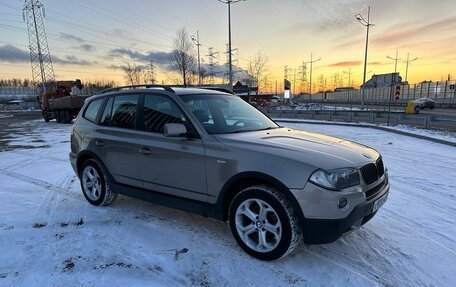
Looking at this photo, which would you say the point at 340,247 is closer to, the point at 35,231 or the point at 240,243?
the point at 240,243

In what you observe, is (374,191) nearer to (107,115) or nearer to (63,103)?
(107,115)

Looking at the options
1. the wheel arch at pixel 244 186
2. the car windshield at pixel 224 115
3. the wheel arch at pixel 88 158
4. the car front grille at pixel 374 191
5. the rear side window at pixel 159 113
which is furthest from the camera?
the wheel arch at pixel 88 158

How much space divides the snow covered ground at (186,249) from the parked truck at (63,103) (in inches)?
837

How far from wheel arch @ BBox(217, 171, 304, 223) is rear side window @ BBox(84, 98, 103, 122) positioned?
2.90 metres

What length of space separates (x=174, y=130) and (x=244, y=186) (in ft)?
3.42

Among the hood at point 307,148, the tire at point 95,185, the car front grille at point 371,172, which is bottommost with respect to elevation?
the tire at point 95,185

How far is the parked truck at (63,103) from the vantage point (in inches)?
1011

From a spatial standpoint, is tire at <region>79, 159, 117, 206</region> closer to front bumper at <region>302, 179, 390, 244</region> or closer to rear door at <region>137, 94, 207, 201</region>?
rear door at <region>137, 94, 207, 201</region>

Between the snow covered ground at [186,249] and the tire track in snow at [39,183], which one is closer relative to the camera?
the snow covered ground at [186,249]

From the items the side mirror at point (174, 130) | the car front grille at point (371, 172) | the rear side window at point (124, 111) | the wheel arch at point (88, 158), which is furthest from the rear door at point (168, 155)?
the car front grille at point (371, 172)

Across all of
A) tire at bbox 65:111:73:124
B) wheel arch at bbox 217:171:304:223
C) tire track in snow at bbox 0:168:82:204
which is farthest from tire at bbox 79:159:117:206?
tire at bbox 65:111:73:124

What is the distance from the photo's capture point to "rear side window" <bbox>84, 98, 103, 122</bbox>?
222 inches

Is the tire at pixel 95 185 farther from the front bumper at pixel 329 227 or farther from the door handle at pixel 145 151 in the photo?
the front bumper at pixel 329 227

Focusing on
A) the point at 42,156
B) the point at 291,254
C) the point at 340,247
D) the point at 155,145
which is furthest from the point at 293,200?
the point at 42,156
